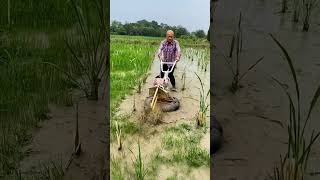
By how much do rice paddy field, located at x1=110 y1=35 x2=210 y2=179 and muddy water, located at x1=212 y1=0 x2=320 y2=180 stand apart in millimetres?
81

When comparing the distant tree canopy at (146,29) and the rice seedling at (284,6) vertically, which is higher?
the rice seedling at (284,6)

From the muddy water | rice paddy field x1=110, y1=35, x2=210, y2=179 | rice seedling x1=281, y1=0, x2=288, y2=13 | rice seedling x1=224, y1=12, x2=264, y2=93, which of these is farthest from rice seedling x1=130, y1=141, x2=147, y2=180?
rice seedling x1=281, y1=0, x2=288, y2=13

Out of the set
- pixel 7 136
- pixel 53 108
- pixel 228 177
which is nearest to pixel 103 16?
pixel 53 108

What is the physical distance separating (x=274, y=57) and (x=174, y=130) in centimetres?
60

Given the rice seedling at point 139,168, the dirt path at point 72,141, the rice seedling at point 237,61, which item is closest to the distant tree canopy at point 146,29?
the rice seedling at point 237,61

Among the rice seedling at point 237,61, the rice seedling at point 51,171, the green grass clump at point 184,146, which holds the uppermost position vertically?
the rice seedling at point 237,61

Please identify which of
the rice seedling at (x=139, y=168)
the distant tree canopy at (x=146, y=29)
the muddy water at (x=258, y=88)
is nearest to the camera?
the rice seedling at (x=139, y=168)

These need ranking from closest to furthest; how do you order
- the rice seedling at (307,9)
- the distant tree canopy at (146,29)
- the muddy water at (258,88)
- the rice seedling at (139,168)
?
the rice seedling at (139,168), the muddy water at (258,88), the distant tree canopy at (146,29), the rice seedling at (307,9)

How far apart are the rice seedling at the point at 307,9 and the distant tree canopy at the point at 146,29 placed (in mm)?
679

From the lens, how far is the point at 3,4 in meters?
1.53

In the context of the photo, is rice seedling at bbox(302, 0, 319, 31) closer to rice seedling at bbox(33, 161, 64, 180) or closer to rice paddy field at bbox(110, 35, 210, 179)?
rice paddy field at bbox(110, 35, 210, 179)

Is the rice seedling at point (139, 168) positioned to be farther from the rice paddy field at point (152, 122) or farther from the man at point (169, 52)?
the man at point (169, 52)

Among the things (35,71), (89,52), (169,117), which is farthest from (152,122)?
(35,71)

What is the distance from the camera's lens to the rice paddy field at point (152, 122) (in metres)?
1.34
